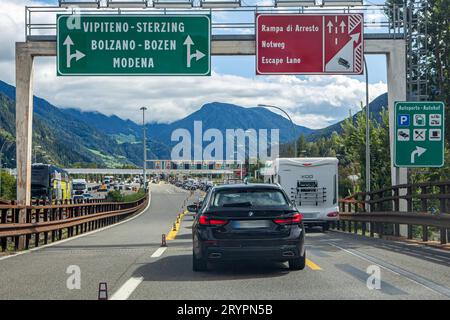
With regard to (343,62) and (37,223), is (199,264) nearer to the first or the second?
(37,223)

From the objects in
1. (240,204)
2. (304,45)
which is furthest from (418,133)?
(240,204)

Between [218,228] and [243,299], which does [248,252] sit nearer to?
[218,228]

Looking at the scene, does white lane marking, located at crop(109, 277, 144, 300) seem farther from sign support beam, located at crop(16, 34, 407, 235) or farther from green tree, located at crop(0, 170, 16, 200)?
green tree, located at crop(0, 170, 16, 200)

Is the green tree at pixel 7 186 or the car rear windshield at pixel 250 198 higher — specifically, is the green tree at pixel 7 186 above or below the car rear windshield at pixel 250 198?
below

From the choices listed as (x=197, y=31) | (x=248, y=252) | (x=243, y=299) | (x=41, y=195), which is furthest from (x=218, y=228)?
(x=41, y=195)

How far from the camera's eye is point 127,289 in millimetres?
9141

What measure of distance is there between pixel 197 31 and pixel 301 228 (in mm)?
12199

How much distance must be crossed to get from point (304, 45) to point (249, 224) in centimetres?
1190

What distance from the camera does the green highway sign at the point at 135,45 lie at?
21.5 metres

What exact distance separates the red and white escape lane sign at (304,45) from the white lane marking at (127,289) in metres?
12.3

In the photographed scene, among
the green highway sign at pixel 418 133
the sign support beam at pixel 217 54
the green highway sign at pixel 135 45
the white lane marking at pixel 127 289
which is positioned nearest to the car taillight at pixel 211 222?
the white lane marking at pixel 127 289

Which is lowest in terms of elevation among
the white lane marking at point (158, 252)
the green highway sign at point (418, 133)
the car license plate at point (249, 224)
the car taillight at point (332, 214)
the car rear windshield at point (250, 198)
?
the white lane marking at point (158, 252)

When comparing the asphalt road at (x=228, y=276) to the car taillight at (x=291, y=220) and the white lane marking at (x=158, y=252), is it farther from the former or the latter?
the car taillight at (x=291, y=220)

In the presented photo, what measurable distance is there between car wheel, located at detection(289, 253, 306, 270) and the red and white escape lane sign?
11.1m
